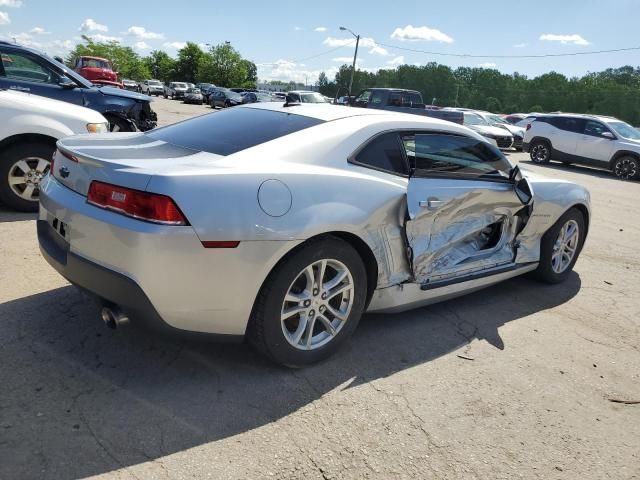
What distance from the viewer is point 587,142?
16.2 m

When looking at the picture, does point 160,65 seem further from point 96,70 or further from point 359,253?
point 359,253

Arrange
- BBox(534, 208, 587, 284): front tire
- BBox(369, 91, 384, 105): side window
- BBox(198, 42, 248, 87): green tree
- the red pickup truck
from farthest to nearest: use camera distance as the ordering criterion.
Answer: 1. BBox(198, 42, 248, 87): green tree
2. the red pickup truck
3. BBox(369, 91, 384, 105): side window
4. BBox(534, 208, 587, 284): front tire

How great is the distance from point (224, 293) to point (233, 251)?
220 millimetres

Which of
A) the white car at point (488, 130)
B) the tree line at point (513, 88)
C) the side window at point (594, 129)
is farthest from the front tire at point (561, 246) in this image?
the tree line at point (513, 88)

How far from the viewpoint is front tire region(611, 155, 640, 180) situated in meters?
15.4

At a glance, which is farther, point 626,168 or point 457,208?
point 626,168

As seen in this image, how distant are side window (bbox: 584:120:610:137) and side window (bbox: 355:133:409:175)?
15138 mm

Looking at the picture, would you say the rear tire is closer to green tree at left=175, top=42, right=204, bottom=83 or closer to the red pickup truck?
the red pickup truck

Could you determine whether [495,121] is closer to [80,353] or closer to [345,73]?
[80,353]

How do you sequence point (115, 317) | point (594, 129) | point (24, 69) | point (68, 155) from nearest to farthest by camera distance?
point (115, 317) → point (68, 155) → point (24, 69) → point (594, 129)

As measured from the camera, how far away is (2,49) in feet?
23.6

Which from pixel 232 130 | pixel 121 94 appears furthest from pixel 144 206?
pixel 121 94

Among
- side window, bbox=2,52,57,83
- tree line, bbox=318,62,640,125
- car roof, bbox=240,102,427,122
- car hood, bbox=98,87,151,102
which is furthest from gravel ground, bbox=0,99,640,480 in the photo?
tree line, bbox=318,62,640,125

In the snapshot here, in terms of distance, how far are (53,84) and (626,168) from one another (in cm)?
1518
